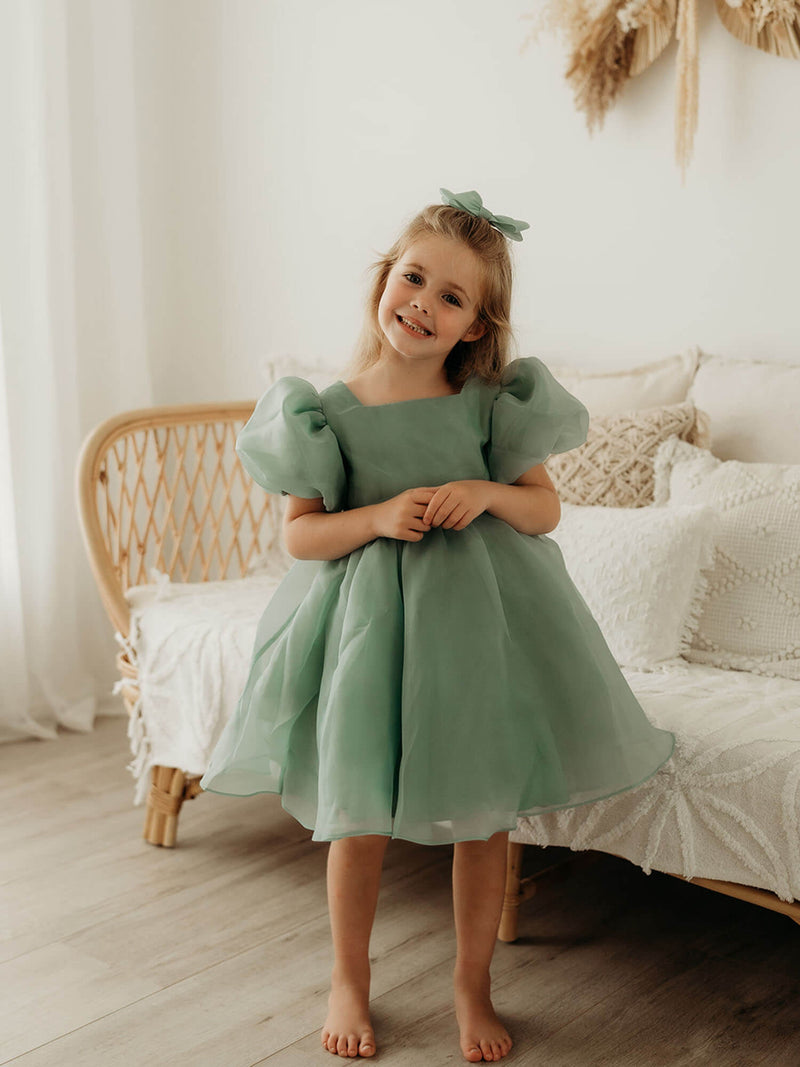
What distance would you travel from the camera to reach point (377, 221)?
8.15 feet

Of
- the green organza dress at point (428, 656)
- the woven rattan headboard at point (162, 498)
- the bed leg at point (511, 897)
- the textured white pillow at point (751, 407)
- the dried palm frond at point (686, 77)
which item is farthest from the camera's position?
the woven rattan headboard at point (162, 498)

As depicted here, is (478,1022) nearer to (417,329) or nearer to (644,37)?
(417,329)

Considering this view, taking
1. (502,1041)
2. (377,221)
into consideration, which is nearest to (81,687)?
(377,221)

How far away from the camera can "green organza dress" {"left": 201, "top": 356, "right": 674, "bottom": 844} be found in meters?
1.23

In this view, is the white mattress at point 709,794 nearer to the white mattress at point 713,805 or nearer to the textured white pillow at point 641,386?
the white mattress at point 713,805

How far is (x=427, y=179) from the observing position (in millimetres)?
2383

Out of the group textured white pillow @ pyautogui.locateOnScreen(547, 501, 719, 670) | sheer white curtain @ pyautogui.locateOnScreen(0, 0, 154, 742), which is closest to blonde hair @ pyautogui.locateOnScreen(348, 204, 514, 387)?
textured white pillow @ pyautogui.locateOnScreen(547, 501, 719, 670)

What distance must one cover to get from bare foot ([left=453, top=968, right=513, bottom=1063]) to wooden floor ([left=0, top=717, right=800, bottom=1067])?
21mm

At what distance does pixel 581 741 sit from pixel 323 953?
563 millimetres

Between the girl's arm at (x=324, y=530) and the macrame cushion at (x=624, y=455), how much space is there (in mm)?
583

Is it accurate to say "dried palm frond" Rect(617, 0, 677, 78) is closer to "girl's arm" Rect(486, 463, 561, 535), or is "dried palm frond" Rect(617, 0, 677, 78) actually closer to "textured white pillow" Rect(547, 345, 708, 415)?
"textured white pillow" Rect(547, 345, 708, 415)

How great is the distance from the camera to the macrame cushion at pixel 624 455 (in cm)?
182

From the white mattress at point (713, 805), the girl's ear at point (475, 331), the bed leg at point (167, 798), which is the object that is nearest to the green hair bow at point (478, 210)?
the girl's ear at point (475, 331)

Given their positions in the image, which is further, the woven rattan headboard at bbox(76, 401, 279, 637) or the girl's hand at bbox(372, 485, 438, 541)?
the woven rattan headboard at bbox(76, 401, 279, 637)
